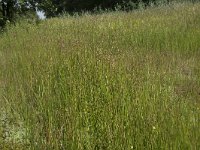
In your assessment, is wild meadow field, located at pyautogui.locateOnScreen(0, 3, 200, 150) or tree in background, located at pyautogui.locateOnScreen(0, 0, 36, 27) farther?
tree in background, located at pyautogui.locateOnScreen(0, 0, 36, 27)

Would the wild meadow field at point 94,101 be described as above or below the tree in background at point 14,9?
below

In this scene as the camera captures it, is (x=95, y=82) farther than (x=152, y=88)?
Yes

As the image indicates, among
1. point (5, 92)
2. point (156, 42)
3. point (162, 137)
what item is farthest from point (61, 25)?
point (162, 137)

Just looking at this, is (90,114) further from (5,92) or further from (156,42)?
(156,42)

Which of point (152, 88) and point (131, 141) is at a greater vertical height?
point (152, 88)

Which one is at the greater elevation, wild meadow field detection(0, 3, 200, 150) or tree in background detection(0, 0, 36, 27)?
tree in background detection(0, 0, 36, 27)

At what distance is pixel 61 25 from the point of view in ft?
37.1

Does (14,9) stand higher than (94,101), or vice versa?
(14,9)

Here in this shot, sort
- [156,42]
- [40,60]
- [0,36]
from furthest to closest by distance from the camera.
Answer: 1. [0,36]
2. [156,42]
3. [40,60]

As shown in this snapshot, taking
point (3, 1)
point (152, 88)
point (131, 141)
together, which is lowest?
point (131, 141)

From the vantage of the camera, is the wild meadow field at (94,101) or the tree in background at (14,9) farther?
the tree in background at (14,9)

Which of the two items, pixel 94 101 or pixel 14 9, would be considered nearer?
pixel 94 101

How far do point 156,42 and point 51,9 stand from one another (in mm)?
7249

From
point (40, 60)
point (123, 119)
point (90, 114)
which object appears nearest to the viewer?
point (123, 119)
